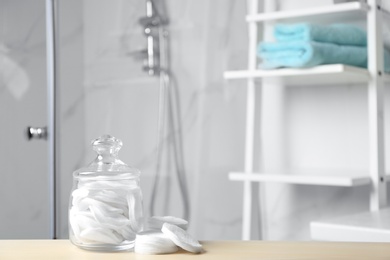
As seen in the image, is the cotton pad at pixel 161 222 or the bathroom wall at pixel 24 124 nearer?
the cotton pad at pixel 161 222

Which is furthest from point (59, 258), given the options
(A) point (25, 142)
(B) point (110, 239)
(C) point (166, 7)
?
(C) point (166, 7)

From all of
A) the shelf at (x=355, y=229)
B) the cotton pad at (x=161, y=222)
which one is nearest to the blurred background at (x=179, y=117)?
the shelf at (x=355, y=229)

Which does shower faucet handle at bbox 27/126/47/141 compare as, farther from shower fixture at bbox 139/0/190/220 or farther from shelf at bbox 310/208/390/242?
shelf at bbox 310/208/390/242

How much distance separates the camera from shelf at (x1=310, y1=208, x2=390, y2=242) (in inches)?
51.4

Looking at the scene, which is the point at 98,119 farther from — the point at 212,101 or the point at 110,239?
the point at 110,239

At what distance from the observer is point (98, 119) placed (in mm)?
2135

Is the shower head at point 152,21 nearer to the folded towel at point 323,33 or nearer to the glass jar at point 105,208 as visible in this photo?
the folded towel at point 323,33

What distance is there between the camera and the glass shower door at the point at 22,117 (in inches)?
72.6

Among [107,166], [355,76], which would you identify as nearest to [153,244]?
[107,166]

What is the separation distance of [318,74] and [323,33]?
0.32ft

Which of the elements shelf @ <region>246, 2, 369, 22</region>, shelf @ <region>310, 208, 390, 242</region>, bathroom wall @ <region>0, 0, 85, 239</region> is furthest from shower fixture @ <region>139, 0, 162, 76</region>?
shelf @ <region>310, 208, 390, 242</region>

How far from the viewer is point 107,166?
853 millimetres

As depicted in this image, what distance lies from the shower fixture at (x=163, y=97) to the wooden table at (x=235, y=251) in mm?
1221

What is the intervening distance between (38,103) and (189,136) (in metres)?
0.46
